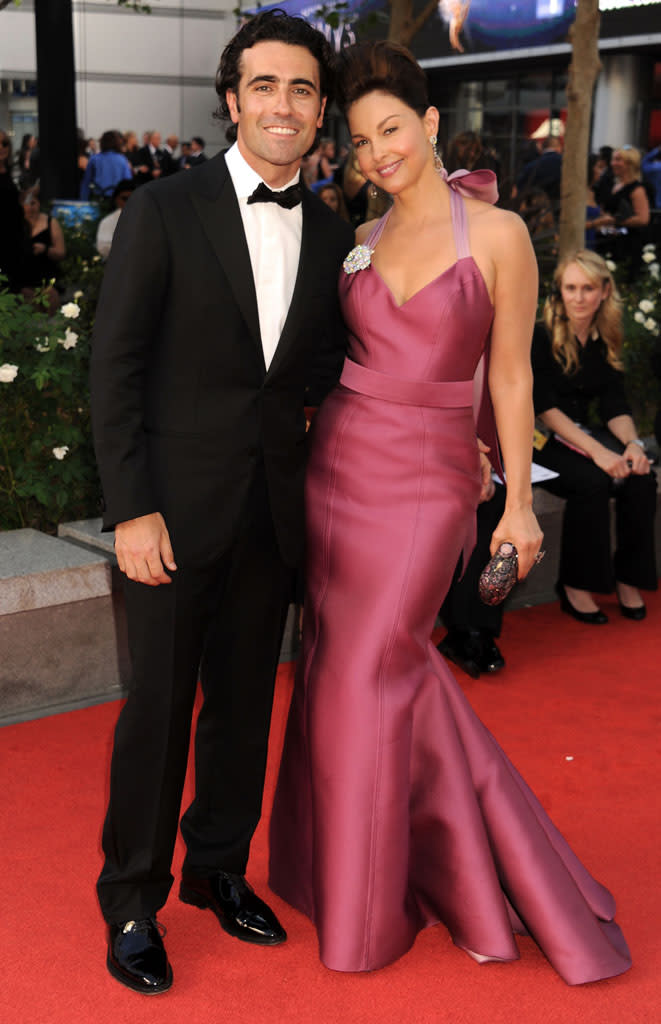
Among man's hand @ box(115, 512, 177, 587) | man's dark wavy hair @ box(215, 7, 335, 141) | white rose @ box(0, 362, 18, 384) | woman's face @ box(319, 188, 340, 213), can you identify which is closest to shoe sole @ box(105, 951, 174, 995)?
man's hand @ box(115, 512, 177, 587)

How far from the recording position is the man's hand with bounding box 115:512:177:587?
249 centimetres

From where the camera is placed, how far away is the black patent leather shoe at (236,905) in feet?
9.55

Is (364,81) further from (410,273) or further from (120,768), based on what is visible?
(120,768)

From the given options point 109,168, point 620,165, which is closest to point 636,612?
point 620,165

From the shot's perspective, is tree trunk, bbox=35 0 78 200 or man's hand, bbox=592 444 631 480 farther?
tree trunk, bbox=35 0 78 200

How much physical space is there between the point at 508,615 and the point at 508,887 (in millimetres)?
2938

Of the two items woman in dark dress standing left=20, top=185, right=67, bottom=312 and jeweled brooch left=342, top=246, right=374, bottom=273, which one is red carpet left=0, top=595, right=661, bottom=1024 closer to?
jeweled brooch left=342, top=246, right=374, bottom=273

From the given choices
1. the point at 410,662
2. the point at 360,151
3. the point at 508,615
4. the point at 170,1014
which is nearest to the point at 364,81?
the point at 360,151

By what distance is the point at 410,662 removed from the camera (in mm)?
2760

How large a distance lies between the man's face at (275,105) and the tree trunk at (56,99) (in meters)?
13.2

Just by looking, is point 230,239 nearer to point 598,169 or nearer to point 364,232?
point 364,232

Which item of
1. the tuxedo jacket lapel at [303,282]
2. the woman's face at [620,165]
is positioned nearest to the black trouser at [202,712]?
the tuxedo jacket lapel at [303,282]

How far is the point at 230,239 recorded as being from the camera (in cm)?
247

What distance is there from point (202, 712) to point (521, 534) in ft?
3.05
